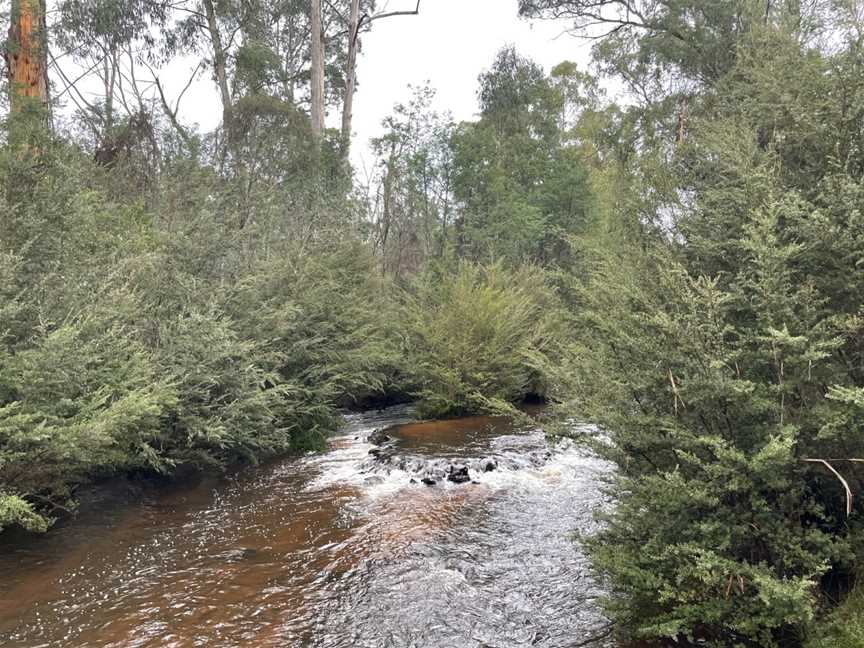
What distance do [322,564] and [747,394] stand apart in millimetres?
3881

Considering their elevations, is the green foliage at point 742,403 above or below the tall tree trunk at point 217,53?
below

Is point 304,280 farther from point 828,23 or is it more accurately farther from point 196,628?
point 828,23

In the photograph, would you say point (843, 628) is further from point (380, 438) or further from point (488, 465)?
point (380, 438)

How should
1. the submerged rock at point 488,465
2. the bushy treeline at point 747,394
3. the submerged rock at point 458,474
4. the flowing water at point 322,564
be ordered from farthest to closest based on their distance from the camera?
the submerged rock at point 488,465, the submerged rock at point 458,474, the flowing water at point 322,564, the bushy treeline at point 747,394

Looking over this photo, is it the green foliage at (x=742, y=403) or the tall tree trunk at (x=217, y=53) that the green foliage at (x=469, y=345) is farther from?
the tall tree trunk at (x=217, y=53)

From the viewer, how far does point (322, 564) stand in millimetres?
5477

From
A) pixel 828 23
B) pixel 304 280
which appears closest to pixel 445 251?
pixel 304 280

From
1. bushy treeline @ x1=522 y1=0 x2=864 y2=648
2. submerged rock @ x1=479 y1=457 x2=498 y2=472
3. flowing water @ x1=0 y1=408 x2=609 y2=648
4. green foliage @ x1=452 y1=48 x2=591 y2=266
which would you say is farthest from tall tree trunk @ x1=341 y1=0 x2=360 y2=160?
bushy treeline @ x1=522 y1=0 x2=864 y2=648

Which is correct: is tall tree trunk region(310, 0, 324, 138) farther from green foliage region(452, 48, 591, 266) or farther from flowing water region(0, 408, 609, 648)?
flowing water region(0, 408, 609, 648)

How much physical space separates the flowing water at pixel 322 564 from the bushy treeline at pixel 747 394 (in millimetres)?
837

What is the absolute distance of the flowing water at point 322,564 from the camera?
431cm

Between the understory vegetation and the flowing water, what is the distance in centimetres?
54

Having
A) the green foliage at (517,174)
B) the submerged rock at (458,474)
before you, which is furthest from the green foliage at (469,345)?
the green foliage at (517,174)

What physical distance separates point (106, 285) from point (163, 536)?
2.71 m
